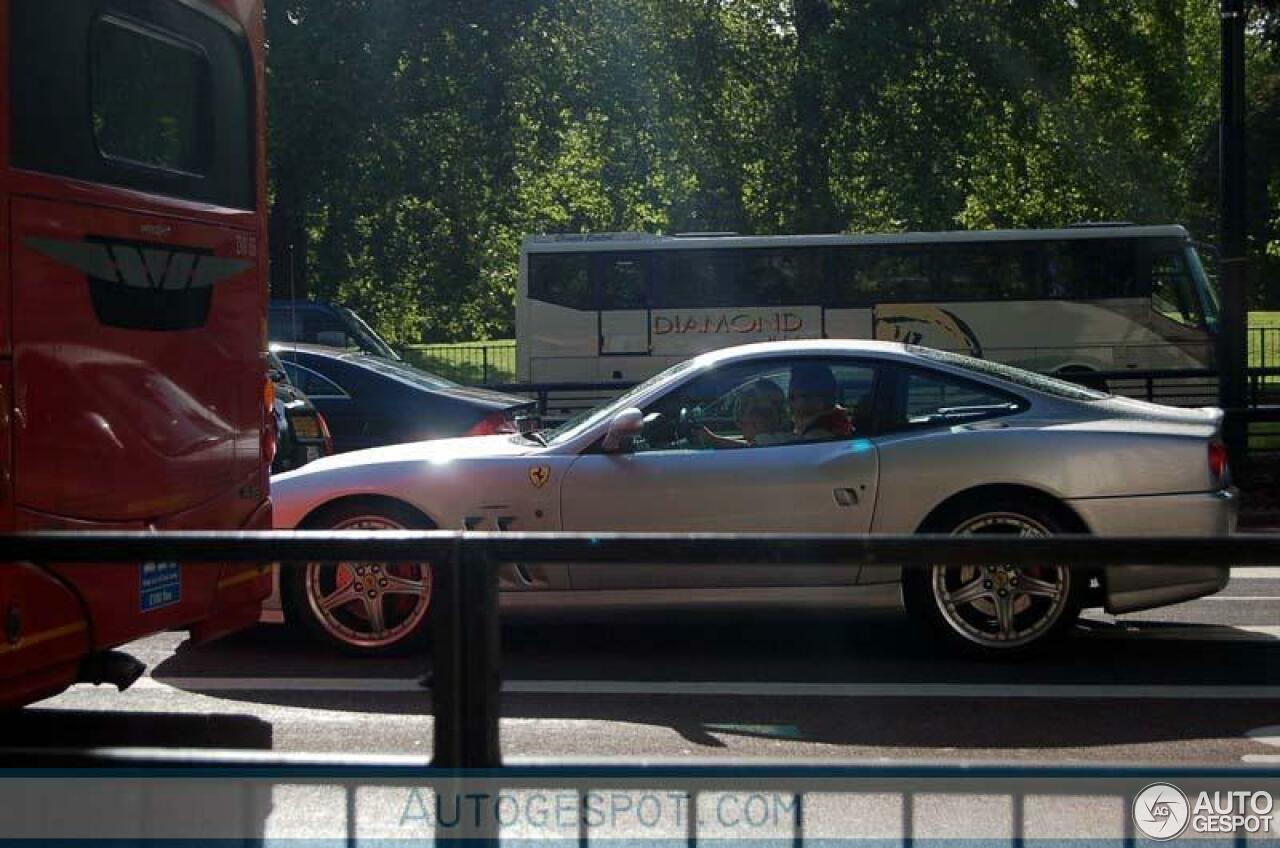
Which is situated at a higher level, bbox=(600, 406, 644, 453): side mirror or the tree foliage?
the tree foliage

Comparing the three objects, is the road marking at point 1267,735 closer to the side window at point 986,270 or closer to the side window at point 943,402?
the side window at point 943,402

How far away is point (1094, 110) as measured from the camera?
35281 millimetres

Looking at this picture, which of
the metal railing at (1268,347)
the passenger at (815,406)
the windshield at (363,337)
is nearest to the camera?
the passenger at (815,406)

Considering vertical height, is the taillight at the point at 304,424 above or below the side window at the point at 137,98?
below

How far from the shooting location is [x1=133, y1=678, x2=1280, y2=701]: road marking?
4.07 metres

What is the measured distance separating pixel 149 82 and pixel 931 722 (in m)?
3.63

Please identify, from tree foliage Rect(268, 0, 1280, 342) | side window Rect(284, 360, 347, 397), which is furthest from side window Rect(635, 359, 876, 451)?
tree foliage Rect(268, 0, 1280, 342)

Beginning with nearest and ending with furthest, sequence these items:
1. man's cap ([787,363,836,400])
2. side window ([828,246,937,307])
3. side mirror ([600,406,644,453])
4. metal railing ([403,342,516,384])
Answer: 1. side mirror ([600,406,644,453])
2. man's cap ([787,363,836,400])
3. side window ([828,246,937,307])
4. metal railing ([403,342,516,384])

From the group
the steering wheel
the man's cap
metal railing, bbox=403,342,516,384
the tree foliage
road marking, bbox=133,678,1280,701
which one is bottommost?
road marking, bbox=133,678,1280,701

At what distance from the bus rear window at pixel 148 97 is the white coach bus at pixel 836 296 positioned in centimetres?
2198

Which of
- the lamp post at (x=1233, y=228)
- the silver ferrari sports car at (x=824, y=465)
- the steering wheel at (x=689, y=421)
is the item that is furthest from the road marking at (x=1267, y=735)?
the lamp post at (x=1233, y=228)

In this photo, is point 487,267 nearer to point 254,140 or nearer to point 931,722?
point 254,140

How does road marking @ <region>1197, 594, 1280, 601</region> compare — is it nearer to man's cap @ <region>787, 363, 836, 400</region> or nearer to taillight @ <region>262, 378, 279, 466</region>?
man's cap @ <region>787, 363, 836, 400</region>

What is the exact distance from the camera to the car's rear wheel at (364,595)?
4051 millimetres
